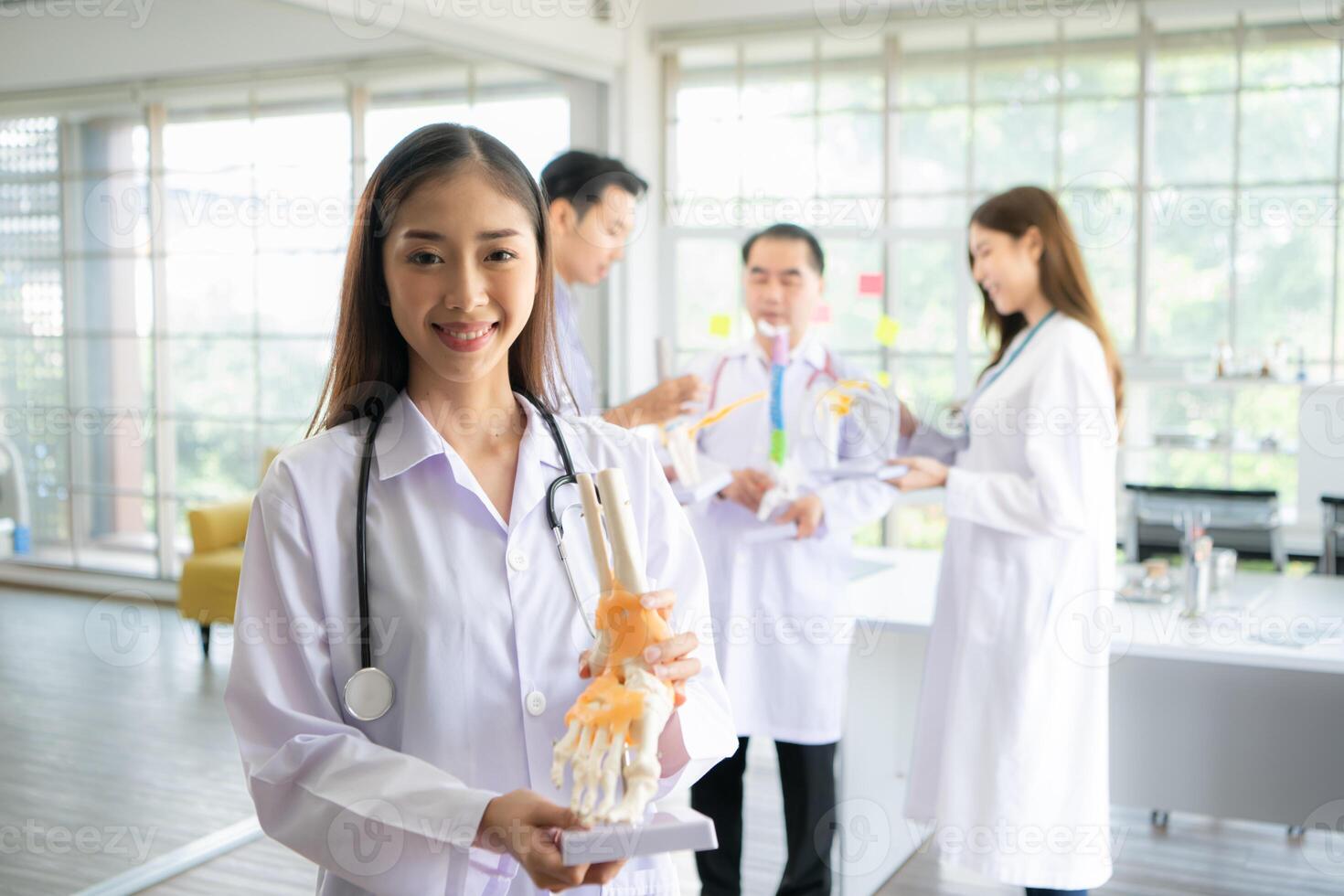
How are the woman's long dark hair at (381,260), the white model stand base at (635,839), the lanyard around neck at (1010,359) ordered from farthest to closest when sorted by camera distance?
the lanyard around neck at (1010,359) → the woman's long dark hair at (381,260) → the white model stand base at (635,839)

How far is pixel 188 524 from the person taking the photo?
3506mm

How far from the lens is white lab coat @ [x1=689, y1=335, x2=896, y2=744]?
2.88 meters

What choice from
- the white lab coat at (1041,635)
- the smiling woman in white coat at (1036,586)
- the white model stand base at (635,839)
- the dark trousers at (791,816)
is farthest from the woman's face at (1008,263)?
the white model stand base at (635,839)

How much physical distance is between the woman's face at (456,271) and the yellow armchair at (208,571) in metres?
2.31

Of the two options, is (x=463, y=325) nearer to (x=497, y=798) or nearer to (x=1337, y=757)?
(x=497, y=798)

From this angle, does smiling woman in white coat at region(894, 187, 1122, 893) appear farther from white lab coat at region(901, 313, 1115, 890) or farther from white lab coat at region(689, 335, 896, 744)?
white lab coat at region(689, 335, 896, 744)

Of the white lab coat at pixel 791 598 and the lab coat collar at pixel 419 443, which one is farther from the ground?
the lab coat collar at pixel 419 443

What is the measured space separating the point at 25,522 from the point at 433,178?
7.19 ft

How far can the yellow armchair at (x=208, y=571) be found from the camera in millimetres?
3400

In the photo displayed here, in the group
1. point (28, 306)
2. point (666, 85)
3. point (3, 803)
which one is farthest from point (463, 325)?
point (666, 85)

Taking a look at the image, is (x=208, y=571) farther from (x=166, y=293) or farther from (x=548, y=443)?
(x=548, y=443)

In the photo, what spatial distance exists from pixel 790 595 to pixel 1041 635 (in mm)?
608

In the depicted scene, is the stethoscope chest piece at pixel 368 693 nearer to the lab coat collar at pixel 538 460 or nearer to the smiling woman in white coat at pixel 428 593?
the smiling woman in white coat at pixel 428 593

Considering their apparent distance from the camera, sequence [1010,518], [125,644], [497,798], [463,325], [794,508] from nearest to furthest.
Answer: [497,798] < [463,325] < [1010,518] < [794,508] < [125,644]
